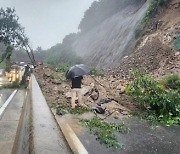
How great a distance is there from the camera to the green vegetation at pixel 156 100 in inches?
370

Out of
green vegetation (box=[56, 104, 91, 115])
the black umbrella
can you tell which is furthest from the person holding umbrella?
green vegetation (box=[56, 104, 91, 115])

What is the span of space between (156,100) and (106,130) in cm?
311

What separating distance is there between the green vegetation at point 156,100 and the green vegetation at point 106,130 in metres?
1.74

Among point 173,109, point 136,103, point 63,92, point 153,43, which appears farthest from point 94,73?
point 173,109

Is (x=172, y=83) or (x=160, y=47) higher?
(x=160, y=47)

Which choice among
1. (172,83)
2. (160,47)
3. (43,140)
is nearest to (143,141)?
(43,140)

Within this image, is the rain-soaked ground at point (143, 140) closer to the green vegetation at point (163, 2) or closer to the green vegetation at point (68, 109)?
the green vegetation at point (68, 109)

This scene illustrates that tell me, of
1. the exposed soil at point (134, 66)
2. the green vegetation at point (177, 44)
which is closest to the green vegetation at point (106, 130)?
the exposed soil at point (134, 66)

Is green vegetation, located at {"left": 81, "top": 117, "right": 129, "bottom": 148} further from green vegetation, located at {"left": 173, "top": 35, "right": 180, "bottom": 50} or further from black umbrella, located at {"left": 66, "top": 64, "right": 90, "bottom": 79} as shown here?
green vegetation, located at {"left": 173, "top": 35, "right": 180, "bottom": 50}

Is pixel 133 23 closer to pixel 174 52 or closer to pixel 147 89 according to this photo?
pixel 174 52

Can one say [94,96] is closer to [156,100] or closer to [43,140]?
[156,100]

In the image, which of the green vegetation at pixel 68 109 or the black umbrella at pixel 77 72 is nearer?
the green vegetation at pixel 68 109

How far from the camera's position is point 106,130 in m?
7.59

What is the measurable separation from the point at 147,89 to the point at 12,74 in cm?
1723
